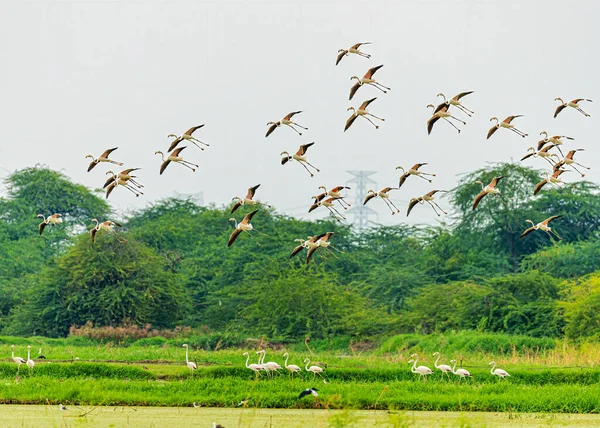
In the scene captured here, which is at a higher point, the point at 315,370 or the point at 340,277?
the point at 340,277

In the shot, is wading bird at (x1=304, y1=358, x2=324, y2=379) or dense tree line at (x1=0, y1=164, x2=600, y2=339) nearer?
wading bird at (x1=304, y1=358, x2=324, y2=379)

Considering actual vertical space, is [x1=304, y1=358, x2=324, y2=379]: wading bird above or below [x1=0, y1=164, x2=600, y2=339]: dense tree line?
below

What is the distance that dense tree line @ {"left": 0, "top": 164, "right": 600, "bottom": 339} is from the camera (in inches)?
1307

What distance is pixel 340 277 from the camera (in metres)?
41.9

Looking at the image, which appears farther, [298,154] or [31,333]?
[31,333]

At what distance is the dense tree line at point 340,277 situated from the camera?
33188 millimetres

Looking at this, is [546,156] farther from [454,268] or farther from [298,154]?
[454,268]

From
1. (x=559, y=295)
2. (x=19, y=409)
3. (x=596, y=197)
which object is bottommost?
(x=19, y=409)

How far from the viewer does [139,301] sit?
36688mm

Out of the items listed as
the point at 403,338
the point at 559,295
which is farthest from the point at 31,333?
the point at 559,295

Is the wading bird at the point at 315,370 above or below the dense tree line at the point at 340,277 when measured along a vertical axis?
below

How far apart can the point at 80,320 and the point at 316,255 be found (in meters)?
9.64

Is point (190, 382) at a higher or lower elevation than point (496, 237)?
lower

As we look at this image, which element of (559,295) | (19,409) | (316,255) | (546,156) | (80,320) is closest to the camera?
(19,409)
